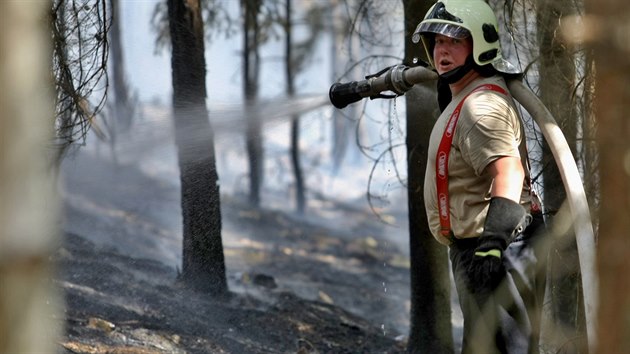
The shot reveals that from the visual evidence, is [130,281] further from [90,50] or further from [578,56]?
[578,56]

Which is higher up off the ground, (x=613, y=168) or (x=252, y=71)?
(x=613, y=168)

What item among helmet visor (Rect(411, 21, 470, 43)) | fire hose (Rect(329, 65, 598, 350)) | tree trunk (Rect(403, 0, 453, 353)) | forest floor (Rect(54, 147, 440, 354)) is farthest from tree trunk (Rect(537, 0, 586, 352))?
forest floor (Rect(54, 147, 440, 354))

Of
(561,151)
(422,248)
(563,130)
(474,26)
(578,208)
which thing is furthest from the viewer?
(422,248)

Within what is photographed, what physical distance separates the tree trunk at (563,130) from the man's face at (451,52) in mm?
1640

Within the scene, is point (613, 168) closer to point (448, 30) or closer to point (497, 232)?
point (497, 232)

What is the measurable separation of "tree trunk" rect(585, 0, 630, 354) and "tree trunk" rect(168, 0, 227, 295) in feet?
17.2

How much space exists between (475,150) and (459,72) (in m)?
0.46

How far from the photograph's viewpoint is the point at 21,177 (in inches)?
101

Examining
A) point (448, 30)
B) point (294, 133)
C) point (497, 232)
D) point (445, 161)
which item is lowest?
point (294, 133)

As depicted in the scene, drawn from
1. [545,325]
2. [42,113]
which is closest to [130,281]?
[545,325]

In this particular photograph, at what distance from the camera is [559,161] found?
4125 millimetres

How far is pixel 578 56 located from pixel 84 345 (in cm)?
378

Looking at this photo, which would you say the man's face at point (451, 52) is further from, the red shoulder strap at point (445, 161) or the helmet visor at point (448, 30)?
the red shoulder strap at point (445, 161)

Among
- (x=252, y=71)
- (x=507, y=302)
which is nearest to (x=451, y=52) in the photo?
(x=507, y=302)
